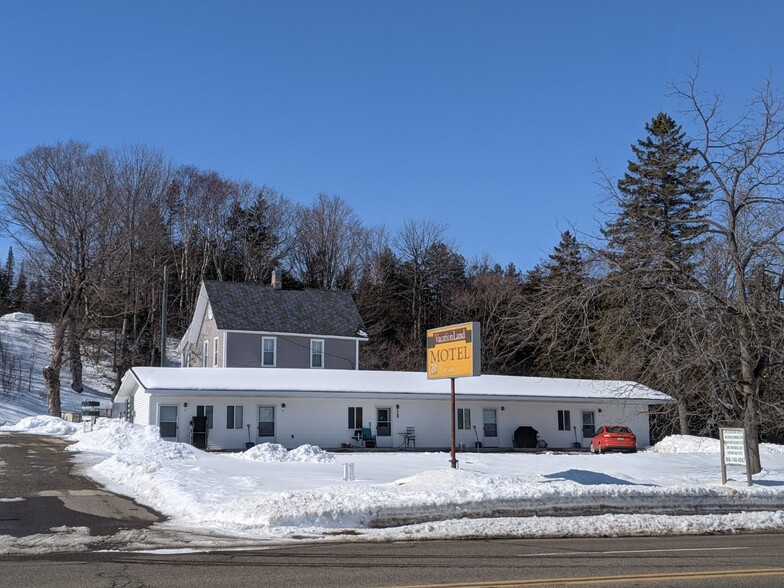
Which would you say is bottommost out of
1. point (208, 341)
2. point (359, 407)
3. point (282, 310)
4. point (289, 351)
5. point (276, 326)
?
point (359, 407)

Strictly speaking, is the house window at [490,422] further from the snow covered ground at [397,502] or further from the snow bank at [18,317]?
the snow bank at [18,317]

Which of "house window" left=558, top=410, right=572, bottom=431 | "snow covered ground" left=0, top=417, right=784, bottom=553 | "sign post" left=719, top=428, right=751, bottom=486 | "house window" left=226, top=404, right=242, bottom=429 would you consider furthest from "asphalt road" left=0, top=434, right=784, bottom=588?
"house window" left=558, top=410, right=572, bottom=431

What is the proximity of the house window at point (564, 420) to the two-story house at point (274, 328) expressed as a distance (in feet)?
43.5

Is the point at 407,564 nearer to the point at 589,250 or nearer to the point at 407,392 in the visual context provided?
the point at 589,250

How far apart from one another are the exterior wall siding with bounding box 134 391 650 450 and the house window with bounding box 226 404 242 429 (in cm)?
19

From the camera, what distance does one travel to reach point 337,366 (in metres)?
48.7

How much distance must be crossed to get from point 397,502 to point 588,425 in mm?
29726

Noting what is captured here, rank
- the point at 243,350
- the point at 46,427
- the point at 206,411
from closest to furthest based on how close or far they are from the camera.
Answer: the point at 206,411
the point at 46,427
the point at 243,350

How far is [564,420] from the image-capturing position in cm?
4259

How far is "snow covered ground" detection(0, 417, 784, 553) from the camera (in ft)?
46.3

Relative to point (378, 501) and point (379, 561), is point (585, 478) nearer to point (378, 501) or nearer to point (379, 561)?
point (378, 501)

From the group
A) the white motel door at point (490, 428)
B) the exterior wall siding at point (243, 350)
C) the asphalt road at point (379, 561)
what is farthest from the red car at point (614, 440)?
the asphalt road at point (379, 561)

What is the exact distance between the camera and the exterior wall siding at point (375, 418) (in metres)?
35.5

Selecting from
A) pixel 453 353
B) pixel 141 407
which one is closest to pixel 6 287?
pixel 141 407
